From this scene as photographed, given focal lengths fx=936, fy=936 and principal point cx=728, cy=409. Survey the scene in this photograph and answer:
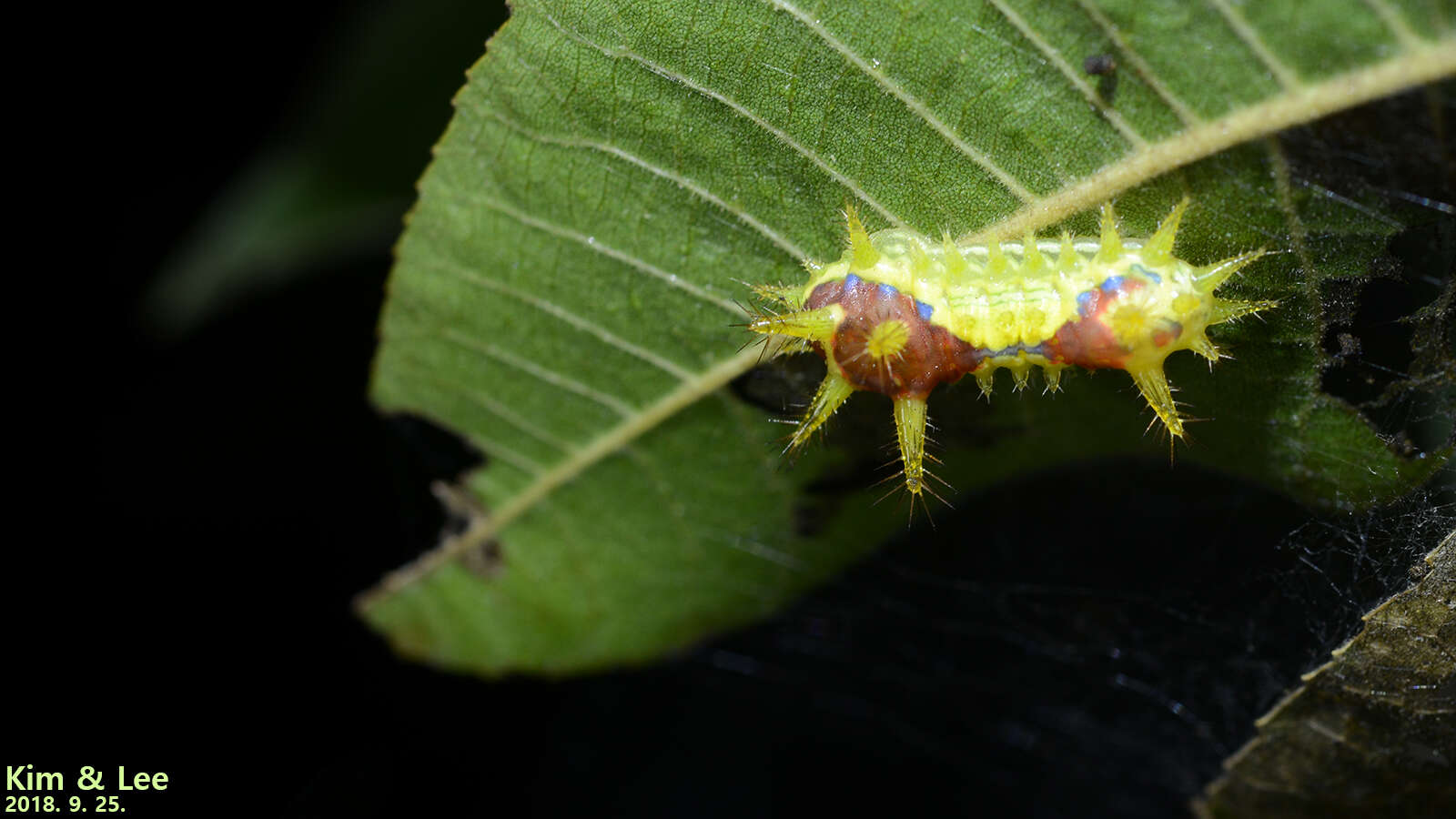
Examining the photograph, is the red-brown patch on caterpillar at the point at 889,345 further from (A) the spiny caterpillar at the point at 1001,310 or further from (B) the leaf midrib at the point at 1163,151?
(B) the leaf midrib at the point at 1163,151

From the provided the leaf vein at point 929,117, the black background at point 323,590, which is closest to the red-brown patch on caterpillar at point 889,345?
the leaf vein at point 929,117

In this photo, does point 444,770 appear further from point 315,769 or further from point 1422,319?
point 1422,319

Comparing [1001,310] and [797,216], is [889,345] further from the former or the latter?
[797,216]

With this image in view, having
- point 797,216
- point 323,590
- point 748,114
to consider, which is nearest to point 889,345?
point 797,216

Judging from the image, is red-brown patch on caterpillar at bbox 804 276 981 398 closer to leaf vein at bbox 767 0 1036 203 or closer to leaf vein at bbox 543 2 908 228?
leaf vein at bbox 543 2 908 228

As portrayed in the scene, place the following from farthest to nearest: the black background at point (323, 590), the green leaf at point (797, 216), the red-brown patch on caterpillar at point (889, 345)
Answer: the black background at point (323, 590)
the red-brown patch on caterpillar at point (889, 345)
the green leaf at point (797, 216)

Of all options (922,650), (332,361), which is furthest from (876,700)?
(332,361)
